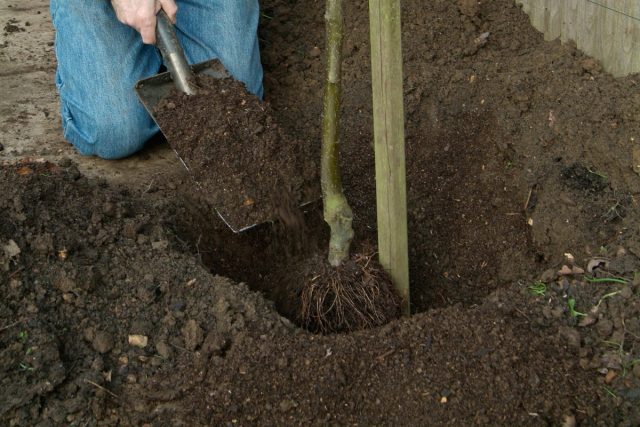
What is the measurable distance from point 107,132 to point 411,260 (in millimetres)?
1302

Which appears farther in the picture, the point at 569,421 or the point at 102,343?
the point at 102,343

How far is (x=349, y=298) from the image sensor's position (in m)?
2.65

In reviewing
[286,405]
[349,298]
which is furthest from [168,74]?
[286,405]

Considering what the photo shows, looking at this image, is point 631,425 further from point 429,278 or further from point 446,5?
point 446,5

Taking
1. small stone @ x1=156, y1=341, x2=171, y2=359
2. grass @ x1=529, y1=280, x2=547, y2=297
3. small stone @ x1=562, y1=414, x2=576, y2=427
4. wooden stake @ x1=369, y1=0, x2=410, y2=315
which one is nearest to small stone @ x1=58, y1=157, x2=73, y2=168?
small stone @ x1=156, y1=341, x2=171, y2=359

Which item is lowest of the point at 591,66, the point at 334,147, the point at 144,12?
the point at 591,66

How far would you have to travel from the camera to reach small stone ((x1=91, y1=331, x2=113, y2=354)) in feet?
7.81

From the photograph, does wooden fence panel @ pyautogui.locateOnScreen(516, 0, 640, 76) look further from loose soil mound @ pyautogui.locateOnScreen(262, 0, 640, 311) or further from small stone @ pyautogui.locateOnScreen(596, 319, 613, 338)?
small stone @ pyautogui.locateOnScreen(596, 319, 613, 338)

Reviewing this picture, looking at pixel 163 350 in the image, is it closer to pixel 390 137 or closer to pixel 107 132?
pixel 390 137

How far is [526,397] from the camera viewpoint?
2.22 m

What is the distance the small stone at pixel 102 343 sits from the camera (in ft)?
Result: 7.81

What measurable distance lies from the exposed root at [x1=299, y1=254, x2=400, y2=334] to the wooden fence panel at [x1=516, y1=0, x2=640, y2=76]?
4.04 feet

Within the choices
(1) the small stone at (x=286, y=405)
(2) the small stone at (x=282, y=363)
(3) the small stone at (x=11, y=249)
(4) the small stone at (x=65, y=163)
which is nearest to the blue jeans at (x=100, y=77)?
(4) the small stone at (x=65, y=163)

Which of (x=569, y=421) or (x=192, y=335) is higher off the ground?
(x=192, y=335)
